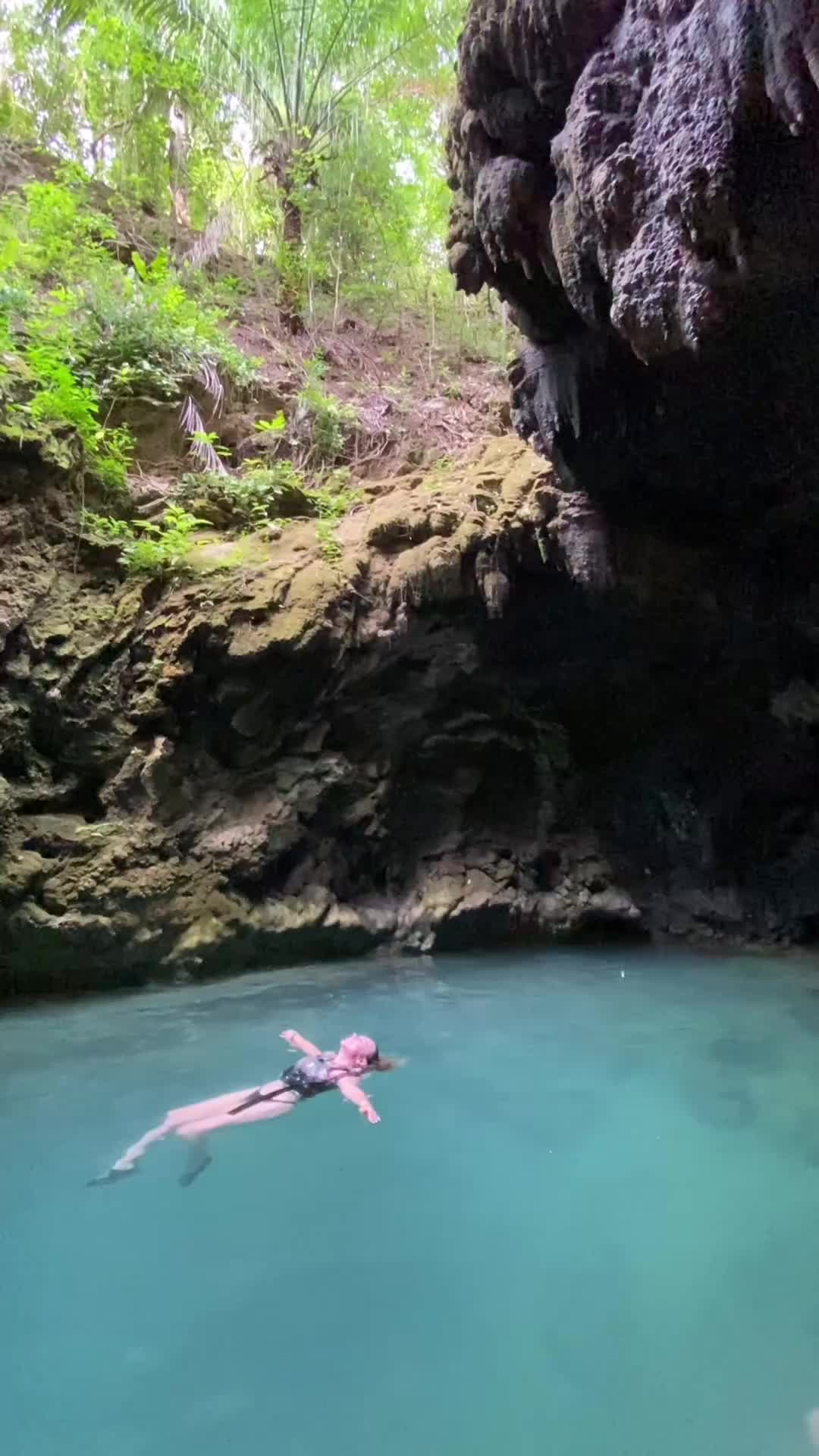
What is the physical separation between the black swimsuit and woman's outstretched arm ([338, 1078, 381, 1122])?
8 centimetres

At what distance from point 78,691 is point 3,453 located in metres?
1.94

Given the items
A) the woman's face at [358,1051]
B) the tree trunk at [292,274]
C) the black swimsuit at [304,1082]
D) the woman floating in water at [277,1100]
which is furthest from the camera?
the tree trunk at [292,274]

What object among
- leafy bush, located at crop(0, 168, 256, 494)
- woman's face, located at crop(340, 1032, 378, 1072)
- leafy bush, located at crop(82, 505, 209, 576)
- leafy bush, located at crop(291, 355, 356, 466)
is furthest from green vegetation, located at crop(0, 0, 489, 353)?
woman's face, located at crop(340, 1032, 378, 1072)

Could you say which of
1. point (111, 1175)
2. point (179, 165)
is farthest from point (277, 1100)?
point (179, 165)

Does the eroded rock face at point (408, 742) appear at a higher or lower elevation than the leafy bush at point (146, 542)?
lower

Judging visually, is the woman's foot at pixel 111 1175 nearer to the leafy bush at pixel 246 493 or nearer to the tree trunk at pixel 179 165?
the leafy bush at pixel 246 493

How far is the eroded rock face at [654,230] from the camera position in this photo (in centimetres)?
325

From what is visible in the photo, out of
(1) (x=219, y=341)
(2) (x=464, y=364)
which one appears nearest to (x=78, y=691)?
(1) (x=219, y=341)

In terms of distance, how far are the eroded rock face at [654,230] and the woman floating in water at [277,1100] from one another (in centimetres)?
371

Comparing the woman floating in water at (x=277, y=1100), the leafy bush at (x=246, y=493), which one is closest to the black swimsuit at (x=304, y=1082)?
the woman floating in water at (x=277, y=1100)

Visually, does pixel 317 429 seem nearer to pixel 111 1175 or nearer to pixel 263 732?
pixel 263 732

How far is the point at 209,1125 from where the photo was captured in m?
4.12

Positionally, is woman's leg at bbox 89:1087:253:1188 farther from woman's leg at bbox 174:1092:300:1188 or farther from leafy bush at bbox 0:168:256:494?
leafy bush at bbox 0:168:256:494

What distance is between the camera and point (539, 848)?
868 cm
